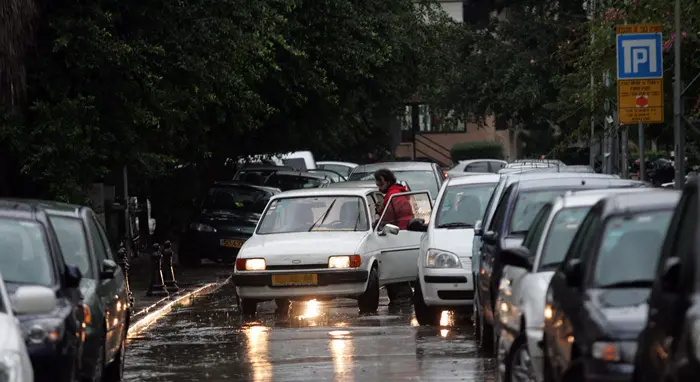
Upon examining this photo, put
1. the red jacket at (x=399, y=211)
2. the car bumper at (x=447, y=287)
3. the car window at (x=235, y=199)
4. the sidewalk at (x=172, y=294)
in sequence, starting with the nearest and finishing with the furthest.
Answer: the car bumper at (x=447, y=287), the sidewalk at (x=172, y=294), the red jacket at (x=399, y=211), the car window at (x=235, y=199)

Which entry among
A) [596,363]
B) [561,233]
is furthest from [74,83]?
[596,363]

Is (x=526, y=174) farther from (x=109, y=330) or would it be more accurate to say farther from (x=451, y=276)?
(x=109, y=330)

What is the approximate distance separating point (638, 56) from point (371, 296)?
14.9 ft

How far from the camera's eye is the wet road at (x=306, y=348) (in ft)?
46.3

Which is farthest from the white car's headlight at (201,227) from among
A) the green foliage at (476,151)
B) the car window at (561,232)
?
the green foliage at (476,151)

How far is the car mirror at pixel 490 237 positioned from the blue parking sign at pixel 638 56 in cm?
654

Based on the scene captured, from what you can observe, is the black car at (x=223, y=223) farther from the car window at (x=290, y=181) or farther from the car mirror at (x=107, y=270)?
the car mirror at (x=107, y=270)

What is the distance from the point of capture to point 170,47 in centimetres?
2452

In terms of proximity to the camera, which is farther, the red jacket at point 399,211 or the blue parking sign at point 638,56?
the red jacket at point 399,211

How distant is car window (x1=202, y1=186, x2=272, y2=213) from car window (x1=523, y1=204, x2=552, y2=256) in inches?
735

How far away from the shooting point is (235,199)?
31.8m

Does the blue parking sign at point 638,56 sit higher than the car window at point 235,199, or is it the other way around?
the blue parking sign at point 638,56

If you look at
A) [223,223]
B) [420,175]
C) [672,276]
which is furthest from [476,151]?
[672,276]

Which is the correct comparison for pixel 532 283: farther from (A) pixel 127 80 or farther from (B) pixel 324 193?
(A) pixel 127 80
